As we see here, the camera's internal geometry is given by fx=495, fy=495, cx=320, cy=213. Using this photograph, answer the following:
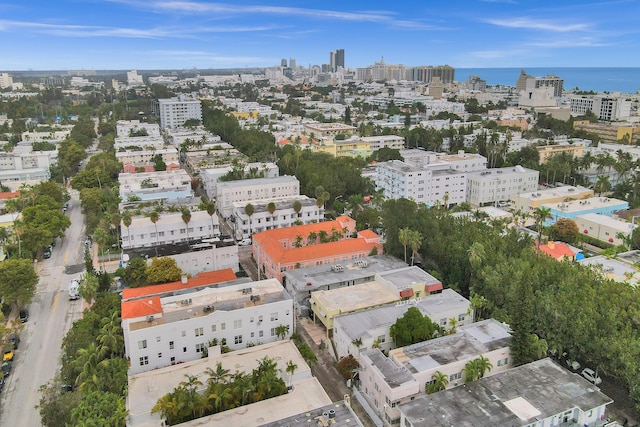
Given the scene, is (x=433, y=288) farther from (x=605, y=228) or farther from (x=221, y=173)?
(x=221, y=173)

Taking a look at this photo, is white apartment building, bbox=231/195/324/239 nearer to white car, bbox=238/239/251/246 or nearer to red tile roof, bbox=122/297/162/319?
white car, bbox=238/239/251/246

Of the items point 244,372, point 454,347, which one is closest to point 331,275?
point 454,347

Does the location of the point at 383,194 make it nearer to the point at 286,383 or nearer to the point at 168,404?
the point at 286,383

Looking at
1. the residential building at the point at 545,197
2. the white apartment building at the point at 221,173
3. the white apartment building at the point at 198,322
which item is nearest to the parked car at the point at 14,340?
the white apartment building at the point at 198,322

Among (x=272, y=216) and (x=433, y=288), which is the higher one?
(x=272, y=216)

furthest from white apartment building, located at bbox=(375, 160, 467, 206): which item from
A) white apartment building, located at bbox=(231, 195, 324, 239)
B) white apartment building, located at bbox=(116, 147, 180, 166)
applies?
white apartment building, located at bbox=(116, 147, 180, 166)

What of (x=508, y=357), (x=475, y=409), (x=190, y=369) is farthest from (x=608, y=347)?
(x=190, y=369)

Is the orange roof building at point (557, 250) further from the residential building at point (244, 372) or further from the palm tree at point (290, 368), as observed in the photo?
the palm tree at point (290, 368)
